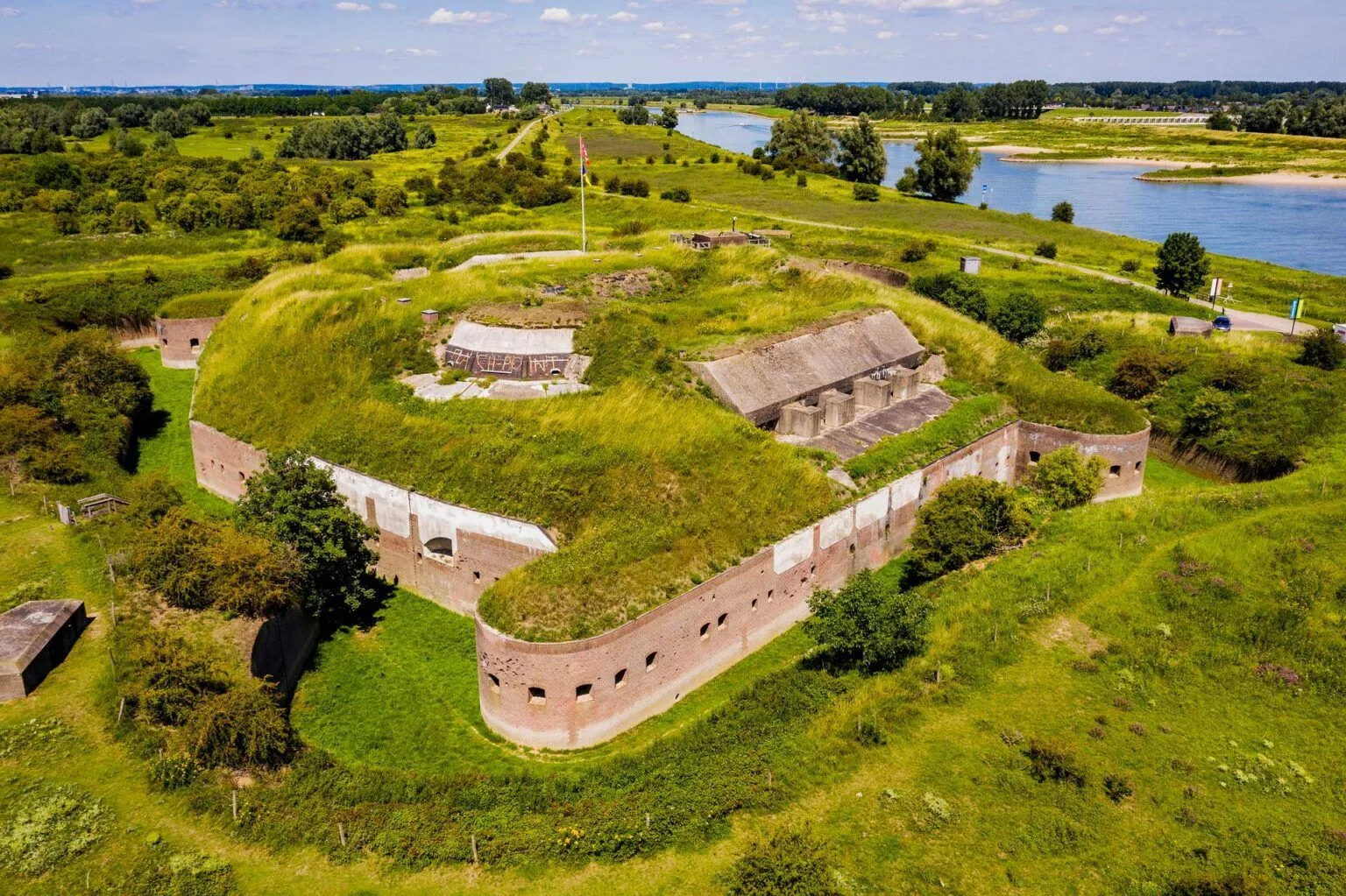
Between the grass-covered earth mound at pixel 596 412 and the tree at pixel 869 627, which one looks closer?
the tree at pixel 869 627

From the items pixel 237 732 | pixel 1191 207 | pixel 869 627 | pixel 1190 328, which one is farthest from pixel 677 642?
pixel 1191 207

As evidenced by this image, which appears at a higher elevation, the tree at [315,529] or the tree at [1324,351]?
the tree at [1324,351]

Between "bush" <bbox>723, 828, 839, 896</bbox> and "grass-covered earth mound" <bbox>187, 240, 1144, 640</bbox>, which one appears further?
"grass-covered earth mound" <bbox>187, 240, 1144, 640</bbox>

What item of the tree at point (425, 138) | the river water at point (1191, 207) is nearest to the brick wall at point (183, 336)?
the tree at point (425, 138)

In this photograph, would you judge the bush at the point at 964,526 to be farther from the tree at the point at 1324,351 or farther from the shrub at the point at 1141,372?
the tree at the point at 1324,351

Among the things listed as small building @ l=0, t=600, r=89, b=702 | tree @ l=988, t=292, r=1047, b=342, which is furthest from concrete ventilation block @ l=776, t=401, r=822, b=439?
tree @ l=988, t=292, r=1047, b=342

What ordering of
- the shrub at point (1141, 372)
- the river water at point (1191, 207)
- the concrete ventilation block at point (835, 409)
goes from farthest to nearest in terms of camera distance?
the river water at point (1191, 207), the shrub at point (1141, 372), the concrete ventilation block at point (835, 409)

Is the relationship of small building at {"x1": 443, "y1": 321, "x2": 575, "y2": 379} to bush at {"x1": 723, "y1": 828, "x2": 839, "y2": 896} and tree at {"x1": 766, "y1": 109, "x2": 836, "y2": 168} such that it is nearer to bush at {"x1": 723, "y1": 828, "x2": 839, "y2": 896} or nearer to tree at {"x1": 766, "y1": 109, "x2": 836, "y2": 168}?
bush at {"x1": 723, "y1": 828, "x2": 839, "y2": 896}
